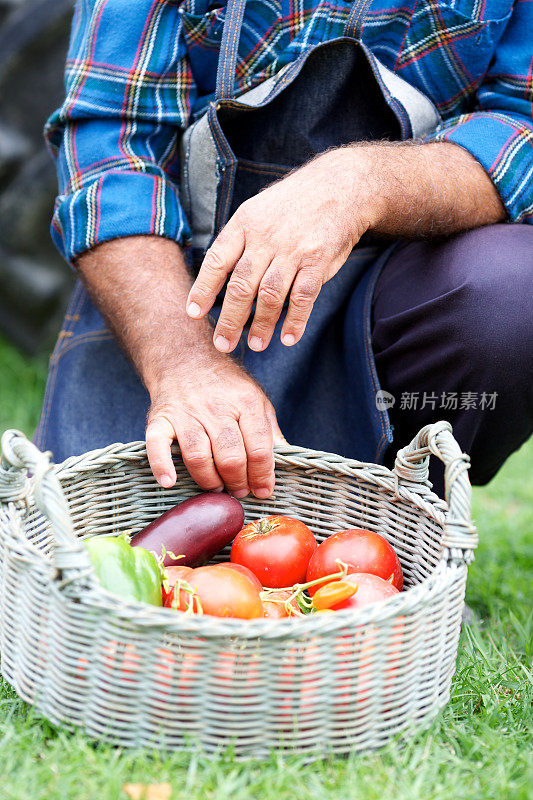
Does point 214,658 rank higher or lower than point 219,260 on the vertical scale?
lower

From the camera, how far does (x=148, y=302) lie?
5.49 feet

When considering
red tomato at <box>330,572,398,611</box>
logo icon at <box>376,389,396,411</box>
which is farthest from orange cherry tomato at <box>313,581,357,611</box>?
logo icon at <box>376,389,396,411</box>

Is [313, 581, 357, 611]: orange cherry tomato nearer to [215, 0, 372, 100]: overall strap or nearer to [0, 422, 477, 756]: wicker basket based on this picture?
[0, 422, 477, 756]: wicker basket

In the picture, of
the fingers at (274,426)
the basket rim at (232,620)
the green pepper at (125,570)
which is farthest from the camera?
the fingers at (274,426)

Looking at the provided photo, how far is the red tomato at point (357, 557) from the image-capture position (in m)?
1.40

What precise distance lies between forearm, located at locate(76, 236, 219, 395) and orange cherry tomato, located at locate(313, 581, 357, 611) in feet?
1.73

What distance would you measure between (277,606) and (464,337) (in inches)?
27.3

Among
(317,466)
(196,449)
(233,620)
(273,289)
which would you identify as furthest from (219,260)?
(233,620)

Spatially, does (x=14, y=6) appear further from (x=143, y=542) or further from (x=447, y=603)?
(x=447, y=603)

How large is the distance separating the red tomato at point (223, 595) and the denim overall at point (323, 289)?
1.96ft

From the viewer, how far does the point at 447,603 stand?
1.21 m

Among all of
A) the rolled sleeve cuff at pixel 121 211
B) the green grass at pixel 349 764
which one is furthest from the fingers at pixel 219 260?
the green grass at pixel 349 764

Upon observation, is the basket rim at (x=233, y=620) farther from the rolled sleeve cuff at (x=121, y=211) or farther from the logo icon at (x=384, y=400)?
the rolled sleeve cuff at (x=121, y=211)

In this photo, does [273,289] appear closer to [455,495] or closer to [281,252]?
[281,252]
